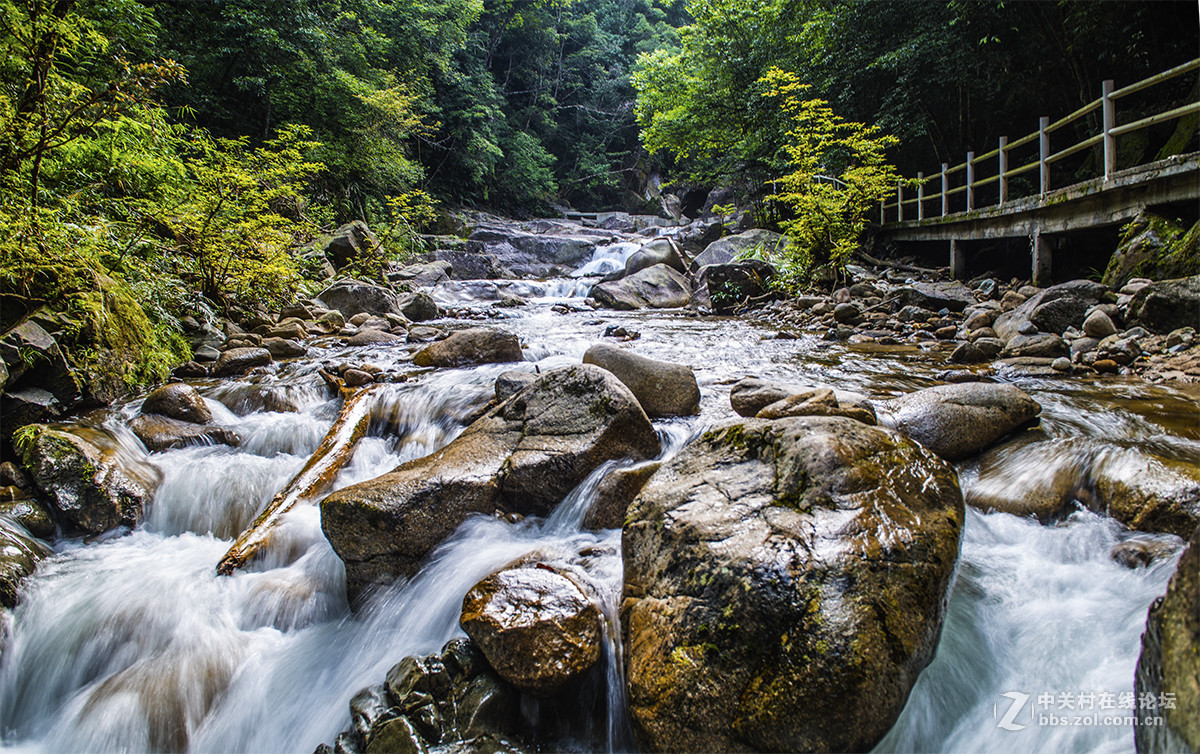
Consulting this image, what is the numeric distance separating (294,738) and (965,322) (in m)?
8.62

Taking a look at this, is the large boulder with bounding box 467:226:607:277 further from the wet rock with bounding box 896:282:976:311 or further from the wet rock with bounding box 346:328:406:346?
the wet rock with bounding box 896:282:976:311

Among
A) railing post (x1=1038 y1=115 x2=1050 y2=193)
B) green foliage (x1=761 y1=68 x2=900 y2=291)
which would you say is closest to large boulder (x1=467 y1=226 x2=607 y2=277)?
green foliage (x1=761 y1=68 x2=900 y2=291)

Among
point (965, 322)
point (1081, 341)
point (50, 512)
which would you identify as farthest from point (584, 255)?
point (50, 512)

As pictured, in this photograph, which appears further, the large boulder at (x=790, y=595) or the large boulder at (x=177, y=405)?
the large boulder at (x=177, y=405)

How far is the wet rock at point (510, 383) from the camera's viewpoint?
4.83m

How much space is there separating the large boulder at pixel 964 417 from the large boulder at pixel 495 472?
1799 mm

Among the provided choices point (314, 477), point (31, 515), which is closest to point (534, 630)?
point (314, 477)

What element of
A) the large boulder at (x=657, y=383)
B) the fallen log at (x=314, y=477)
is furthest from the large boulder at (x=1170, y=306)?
the fallen log at (x=314, y=477)

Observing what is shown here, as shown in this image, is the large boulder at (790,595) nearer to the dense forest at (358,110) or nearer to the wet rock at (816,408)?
the wet rock at (816,408)

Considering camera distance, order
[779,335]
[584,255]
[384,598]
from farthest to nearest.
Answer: [584,255], [779,335], [384,598]

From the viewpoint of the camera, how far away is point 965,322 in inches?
305

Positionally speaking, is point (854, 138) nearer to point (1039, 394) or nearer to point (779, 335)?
point (779, 335)

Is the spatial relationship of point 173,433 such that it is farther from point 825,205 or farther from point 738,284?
point 825,205

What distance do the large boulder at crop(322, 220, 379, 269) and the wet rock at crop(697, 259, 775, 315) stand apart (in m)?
7.71
